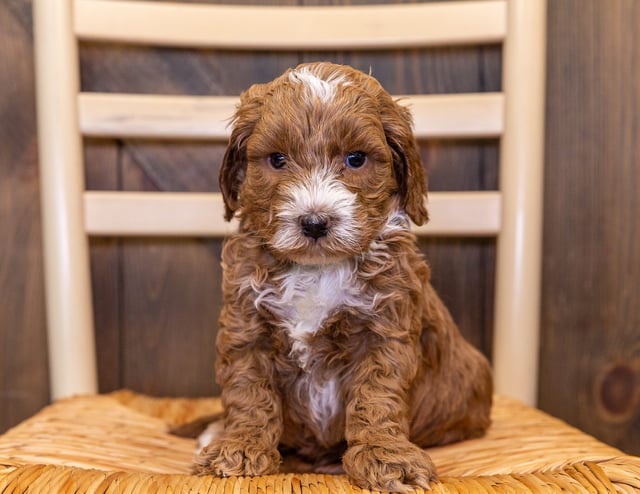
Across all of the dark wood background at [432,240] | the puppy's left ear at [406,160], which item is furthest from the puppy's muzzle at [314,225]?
the dark wood background at [432,240]

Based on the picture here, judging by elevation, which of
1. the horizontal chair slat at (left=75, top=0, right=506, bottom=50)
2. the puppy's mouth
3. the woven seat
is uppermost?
the horizontal chair slat at (left=75, top=0, right=506, bottom=50)

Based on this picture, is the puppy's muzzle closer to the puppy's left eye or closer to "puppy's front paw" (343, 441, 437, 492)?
Result: the puppy's left eye

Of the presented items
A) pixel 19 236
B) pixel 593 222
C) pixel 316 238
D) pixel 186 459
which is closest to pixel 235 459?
pixel 186 459

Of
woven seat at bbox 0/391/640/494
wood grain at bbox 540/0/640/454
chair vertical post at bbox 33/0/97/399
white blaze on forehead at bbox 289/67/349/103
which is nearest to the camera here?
woven seat at bbox 0/391/640/494

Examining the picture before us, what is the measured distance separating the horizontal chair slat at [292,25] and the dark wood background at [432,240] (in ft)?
0.62

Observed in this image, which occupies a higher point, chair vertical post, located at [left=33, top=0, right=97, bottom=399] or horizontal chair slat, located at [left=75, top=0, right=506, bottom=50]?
horizontal chair slat, located at [left=75, top=0, right=506, bottom=50]

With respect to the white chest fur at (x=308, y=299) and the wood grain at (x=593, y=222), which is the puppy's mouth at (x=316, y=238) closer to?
the white chest fur at (x=308, y=299)

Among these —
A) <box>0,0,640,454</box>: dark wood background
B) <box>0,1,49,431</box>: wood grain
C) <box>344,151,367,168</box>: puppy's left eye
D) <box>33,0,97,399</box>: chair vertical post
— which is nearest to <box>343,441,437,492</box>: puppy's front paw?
<box>344,151,367,168</box>: puppy's left eye

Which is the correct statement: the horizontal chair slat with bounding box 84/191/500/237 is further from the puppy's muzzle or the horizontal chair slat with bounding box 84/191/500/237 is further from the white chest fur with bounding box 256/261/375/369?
the puppy's muzzle

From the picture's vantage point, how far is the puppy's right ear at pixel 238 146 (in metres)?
1.21

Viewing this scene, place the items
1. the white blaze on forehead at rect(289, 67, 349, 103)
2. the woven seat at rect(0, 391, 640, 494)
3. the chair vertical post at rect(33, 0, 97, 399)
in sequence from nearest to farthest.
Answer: the woven seat at rect(0, 391, 640, 494) → the white blaze on forehead at rect(289, 67, 349, 103) → the chair vertical post at rect(33, 0, 97, 399)

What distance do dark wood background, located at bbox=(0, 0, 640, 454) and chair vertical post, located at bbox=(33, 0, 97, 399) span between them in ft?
0.89

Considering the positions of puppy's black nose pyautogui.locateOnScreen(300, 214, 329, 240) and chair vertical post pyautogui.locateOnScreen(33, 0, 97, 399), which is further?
chair vertical post pyautogui.locateOnScreen(33, 0, 97, 399)

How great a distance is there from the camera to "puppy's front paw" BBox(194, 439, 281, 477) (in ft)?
3.68
